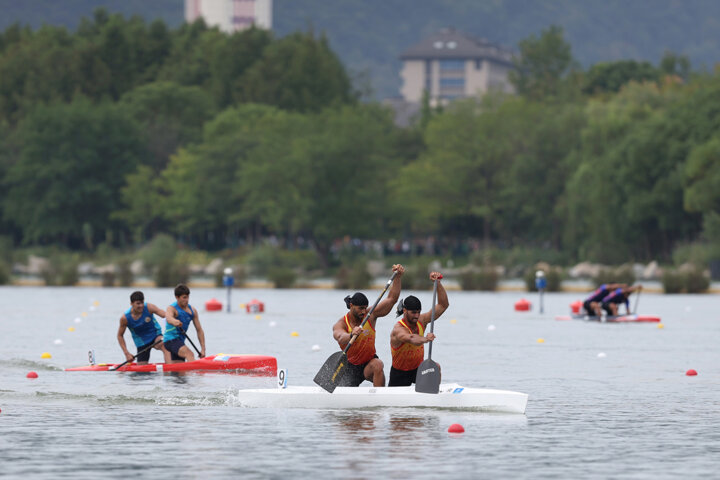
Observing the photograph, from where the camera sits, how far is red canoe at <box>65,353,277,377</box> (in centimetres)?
2595

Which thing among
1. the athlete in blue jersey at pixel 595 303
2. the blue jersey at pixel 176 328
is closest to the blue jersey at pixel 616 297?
the athlete in blue jersey at pixel 595 303

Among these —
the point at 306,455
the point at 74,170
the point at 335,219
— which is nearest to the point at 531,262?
the point at 335,219

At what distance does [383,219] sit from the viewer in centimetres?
10362

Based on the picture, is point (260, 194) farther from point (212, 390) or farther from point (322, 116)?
point (212, 390)

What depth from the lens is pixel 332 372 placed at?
2092 cm

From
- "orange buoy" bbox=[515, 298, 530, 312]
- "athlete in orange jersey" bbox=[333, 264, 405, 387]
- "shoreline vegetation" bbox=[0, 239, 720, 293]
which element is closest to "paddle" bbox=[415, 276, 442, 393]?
"athlete in orange jersey" bbox=[333, 264, 405, 387]

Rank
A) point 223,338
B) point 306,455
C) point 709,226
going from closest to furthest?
point 306,455, point 223,338, point 709,226

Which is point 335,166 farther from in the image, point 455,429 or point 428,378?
point 455,429

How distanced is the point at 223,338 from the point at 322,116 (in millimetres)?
71112

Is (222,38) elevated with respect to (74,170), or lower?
elevated

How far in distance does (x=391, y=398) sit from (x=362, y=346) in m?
1.01

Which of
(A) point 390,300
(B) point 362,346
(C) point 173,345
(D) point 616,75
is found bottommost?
(C) point 173,345

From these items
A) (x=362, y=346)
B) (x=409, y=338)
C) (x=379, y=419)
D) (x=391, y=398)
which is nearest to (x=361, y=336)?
(x=362, y=346)

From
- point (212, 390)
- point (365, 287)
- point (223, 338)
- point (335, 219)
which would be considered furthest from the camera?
point (335, 219)
